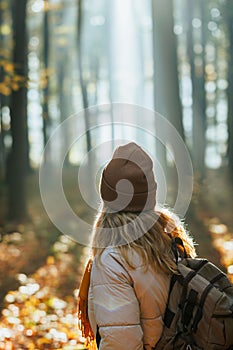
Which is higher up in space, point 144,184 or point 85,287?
point 144,184

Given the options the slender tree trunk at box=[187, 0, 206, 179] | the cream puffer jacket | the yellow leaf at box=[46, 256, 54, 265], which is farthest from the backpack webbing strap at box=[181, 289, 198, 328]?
the slender tree trunk at box=[187, 0, 206, 179]

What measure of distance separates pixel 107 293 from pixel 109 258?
7.1 inches

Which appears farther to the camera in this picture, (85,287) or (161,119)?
(161,119)

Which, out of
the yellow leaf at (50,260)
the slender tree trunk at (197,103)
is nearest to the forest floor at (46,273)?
the yellow leaf at (50,260)

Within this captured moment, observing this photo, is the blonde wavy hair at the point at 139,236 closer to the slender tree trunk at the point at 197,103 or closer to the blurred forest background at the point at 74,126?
the blurred forest background at the point at 74,126

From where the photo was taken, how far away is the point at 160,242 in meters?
3.24

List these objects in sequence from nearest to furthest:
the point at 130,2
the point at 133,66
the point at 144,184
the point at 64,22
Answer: the point at 144,184 → the point at 130,2 → the point at 64,22 → the point at 133,66

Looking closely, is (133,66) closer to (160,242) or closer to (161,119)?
(161,119)

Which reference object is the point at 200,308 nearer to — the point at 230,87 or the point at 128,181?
the point at 128,181

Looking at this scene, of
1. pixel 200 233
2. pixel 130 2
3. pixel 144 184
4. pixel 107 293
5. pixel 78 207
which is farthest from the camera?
pixel 130 2

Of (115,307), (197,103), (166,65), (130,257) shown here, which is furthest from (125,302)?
(197,103)

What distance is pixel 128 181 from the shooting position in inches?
128

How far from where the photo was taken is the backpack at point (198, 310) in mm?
2914

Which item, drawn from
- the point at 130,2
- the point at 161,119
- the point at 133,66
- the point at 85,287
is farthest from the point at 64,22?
the point at 85,287
